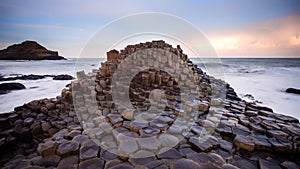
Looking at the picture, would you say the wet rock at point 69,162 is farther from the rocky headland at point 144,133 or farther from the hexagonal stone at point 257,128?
the hexagonal stone at point 257,128

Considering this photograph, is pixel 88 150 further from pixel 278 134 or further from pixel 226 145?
pixel 278 134

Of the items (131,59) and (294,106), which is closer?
(131,59)

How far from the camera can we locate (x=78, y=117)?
Answer: 3.38 m

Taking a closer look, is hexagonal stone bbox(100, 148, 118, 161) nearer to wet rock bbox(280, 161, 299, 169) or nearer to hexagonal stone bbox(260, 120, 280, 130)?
wet rock bbox(280, 161, 299, 169)

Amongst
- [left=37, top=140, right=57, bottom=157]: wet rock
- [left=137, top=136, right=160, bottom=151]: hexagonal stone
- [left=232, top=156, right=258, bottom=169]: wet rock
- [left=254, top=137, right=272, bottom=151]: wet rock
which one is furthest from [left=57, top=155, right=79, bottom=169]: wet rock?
[left=254, top=137, right=272, bottom=151]: wet rock

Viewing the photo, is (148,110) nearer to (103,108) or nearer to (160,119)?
(160,119)

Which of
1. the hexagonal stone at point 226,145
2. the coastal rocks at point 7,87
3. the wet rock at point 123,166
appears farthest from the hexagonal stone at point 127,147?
the coastal rocks at point 7,87

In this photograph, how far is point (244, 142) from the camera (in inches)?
82.4

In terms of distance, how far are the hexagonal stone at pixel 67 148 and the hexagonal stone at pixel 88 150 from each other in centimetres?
9

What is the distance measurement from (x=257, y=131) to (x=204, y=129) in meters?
0.87

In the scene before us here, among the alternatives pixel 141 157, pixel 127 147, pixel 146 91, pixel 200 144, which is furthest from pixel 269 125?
pixel 146 91

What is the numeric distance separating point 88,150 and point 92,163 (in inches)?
10.8

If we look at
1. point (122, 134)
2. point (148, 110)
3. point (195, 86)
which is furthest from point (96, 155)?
point (195, 86)

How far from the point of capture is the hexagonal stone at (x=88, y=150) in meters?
1.90
